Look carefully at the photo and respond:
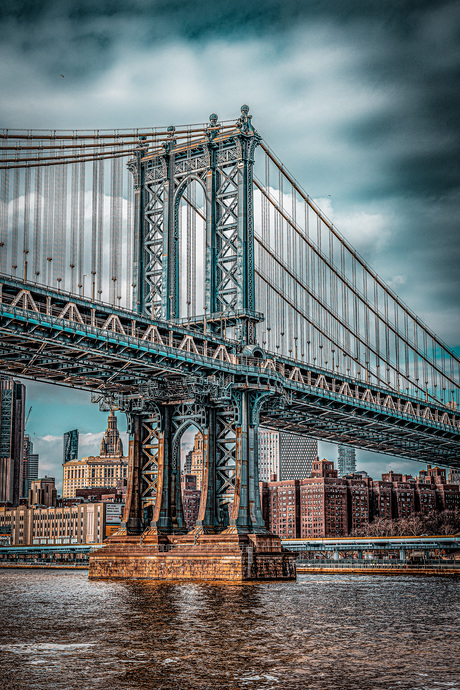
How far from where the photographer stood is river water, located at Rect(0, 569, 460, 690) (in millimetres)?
25016

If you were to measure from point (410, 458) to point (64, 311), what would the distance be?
7711 centimetres

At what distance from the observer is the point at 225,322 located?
235 feet

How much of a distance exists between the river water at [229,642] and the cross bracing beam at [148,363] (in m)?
15.2

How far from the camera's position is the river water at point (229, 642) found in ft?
82.1

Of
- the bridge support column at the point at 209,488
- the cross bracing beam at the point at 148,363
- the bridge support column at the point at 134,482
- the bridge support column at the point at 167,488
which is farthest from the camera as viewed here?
the bridge support column at the point at 134,482

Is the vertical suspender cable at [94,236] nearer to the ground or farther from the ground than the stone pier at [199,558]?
farther from the ground

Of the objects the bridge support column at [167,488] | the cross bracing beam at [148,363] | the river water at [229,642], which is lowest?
the river water at [229,642]

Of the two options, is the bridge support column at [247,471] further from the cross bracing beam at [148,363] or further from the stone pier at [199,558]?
the cross bracing beam at [148,363]

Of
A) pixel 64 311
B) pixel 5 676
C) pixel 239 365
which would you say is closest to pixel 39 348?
pixel 64 311

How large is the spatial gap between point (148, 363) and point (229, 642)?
105 ft

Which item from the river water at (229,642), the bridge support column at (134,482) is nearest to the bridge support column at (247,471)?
the bridge support column at (134,482)

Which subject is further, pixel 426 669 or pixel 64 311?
pixel 64 311

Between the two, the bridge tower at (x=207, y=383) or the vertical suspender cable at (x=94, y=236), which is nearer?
the vertical suspender cable at (x=94, y=236)

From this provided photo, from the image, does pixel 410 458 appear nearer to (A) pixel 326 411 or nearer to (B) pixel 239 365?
(A) pixel 326 411
